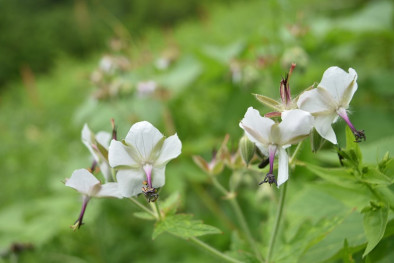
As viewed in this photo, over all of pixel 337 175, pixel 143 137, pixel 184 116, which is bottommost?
pixel 184 116

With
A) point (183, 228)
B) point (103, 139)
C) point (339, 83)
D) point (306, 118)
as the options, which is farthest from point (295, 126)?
point (103, 139)

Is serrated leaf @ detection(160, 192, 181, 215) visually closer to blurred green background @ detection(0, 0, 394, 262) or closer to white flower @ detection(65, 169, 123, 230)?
white flower @ detection(65, 169, 123, 230)

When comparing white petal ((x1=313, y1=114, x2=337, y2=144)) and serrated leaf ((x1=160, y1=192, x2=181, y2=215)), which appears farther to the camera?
serrated leaf ((x1=160, y1=192, x2=181, y2=215))

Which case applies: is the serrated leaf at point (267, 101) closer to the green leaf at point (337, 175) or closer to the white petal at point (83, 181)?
the green leaf at point (337, 175)

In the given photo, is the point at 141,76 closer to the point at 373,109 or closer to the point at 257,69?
the point at 257,69

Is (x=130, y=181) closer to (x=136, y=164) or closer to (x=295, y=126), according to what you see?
(x=136, y=164)

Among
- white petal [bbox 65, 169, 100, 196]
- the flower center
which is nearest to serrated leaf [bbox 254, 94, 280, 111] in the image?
the flower center

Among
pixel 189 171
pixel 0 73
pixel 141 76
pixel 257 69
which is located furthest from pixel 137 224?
pixel 0 73
